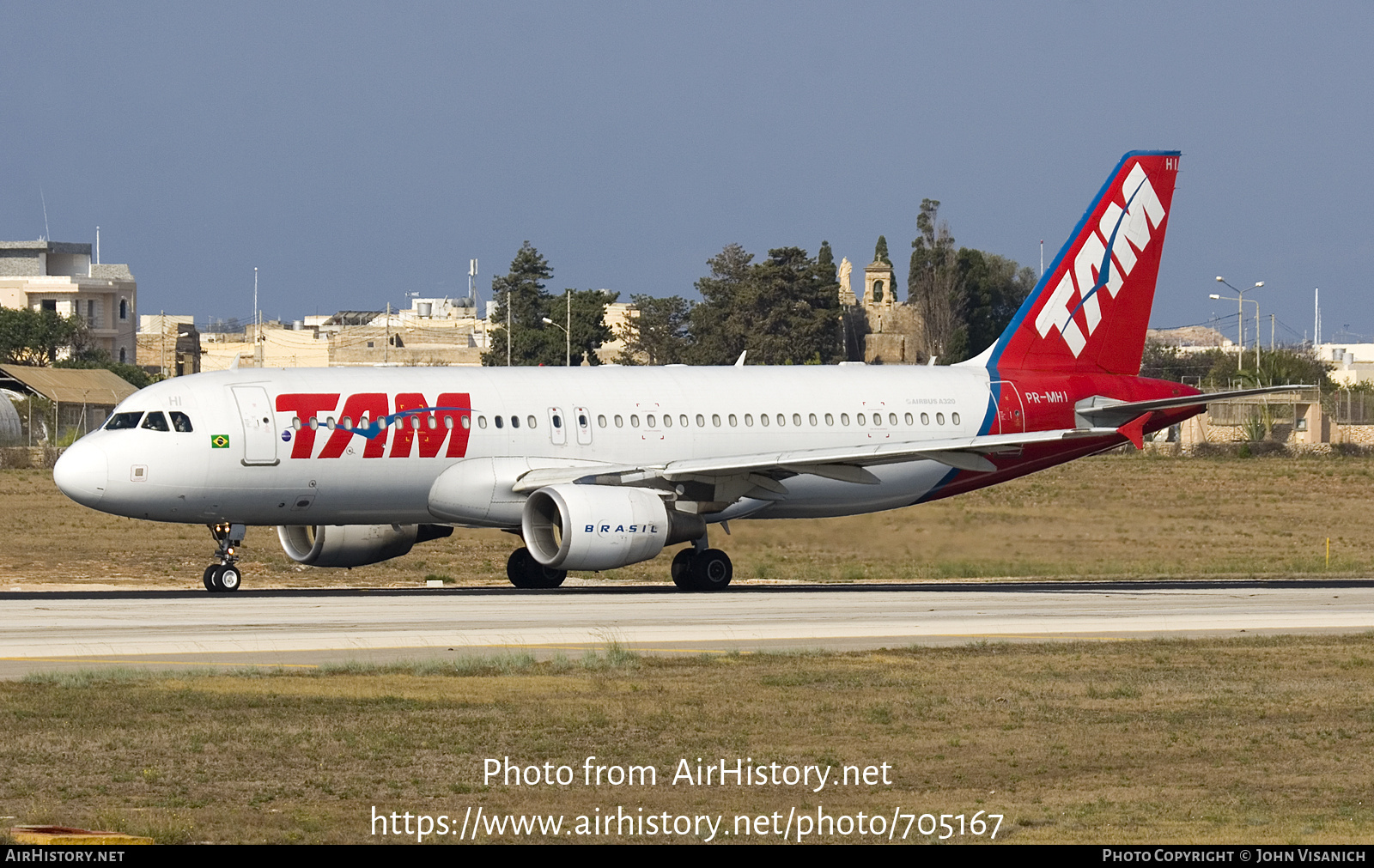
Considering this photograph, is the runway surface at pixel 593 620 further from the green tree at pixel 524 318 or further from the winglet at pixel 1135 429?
the green tree at pixel 524 318

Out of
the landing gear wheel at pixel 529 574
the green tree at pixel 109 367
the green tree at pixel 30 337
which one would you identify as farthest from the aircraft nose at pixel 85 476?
the green tree at pixel 30 337

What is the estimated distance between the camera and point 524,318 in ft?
518

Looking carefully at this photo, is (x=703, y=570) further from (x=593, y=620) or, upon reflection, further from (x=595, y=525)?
(x=593, y=620)

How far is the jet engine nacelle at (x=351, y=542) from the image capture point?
36.1m

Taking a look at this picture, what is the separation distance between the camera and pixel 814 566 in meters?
41.3

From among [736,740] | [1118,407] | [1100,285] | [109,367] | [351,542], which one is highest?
[1100,285]

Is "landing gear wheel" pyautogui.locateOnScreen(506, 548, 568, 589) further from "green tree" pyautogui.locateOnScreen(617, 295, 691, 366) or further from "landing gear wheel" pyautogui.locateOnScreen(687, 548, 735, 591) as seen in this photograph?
"green tree" pyautogui.locateOnScreen(617, 295, 691, 366)

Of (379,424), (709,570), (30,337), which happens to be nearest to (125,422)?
(379,424)

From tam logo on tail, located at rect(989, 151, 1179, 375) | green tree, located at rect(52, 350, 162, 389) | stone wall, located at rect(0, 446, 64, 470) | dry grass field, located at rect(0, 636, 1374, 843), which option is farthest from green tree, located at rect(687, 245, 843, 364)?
dry grass field, located at rect(0, 636, 1374, 843)

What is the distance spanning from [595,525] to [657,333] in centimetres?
12249
